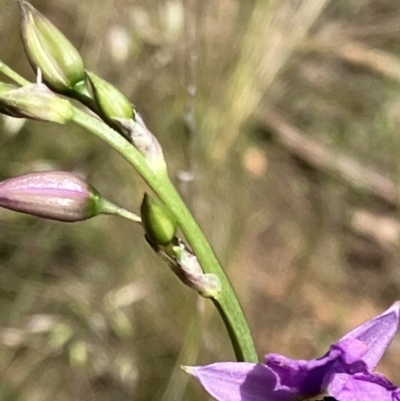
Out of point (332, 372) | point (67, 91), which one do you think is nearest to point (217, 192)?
point (67, 91)

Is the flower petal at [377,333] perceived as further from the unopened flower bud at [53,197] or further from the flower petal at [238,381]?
the unopened flower bud at [53,197]

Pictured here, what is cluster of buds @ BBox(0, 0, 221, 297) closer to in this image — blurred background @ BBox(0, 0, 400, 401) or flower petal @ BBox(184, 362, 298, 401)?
flower petal @ BBox(184, 362, 298, 401)

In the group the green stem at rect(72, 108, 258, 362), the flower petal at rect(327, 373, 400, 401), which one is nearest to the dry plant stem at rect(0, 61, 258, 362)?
the green stem at rect(72, 108, 258, 362)

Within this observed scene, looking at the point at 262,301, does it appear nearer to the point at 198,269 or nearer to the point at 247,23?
the point at 247,23

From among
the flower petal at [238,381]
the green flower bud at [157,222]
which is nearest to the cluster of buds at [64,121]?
the green flower bud at [157,222]

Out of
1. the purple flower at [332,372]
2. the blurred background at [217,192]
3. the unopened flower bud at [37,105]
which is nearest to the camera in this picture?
the purple flower at [332,372]

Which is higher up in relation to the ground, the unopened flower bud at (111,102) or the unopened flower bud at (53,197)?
the unopened flower bud at (111,102)

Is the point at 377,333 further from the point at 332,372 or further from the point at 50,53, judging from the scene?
the point at 50,53
